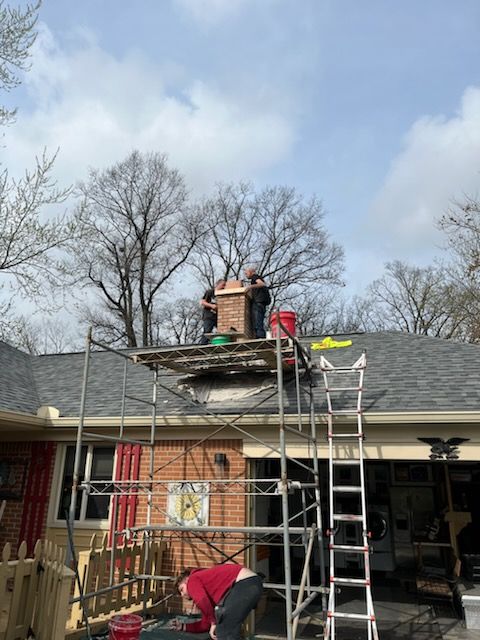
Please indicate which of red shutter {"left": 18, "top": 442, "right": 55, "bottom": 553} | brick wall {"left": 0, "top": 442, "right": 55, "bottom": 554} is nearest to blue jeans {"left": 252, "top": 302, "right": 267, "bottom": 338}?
red shutter {"left": 18, "top": 442, "right": 55, "bottom": 553}

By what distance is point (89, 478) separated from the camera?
8203 millimetres

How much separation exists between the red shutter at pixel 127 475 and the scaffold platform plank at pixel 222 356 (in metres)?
1.47

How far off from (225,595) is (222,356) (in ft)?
9.52

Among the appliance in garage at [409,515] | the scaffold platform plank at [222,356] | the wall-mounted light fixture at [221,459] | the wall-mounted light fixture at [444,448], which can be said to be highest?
the scaffold platform plank at [222,356]

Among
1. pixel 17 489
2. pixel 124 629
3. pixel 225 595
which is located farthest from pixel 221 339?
pixel 17 489

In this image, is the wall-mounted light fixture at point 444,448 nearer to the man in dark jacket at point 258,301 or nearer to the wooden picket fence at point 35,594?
the man in dark jacket at point 258,301

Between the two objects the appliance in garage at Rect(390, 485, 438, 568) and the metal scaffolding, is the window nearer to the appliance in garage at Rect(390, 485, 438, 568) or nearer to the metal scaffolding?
the metal scaffolding

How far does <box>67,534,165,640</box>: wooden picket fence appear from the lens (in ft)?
Answer: 20.0

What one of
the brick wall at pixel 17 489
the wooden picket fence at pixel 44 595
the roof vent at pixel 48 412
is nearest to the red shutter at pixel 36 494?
the brick wall at pixel 17 489

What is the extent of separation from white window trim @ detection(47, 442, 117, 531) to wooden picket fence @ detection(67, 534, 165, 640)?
0.35 m

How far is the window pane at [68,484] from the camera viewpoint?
8.34 metres

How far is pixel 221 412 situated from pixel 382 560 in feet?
20.6

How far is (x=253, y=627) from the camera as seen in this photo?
6.86 meters

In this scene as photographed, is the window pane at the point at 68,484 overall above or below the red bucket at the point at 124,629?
above
